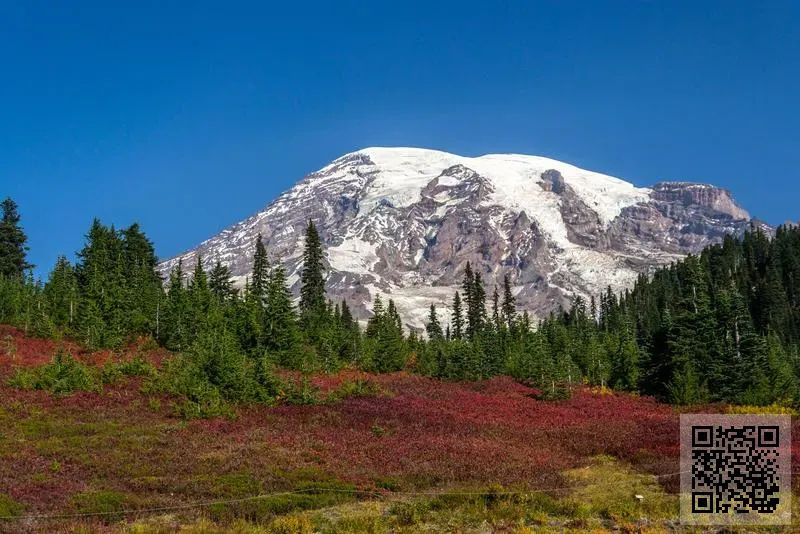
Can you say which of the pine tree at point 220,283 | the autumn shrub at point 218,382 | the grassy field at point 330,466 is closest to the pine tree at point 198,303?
the pine tree at point 220,283

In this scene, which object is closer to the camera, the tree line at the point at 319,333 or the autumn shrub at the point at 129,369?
the autumn shrub at the point at 129,369

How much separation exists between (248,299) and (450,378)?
1848cm

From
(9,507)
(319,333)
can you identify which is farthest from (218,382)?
(319,333)

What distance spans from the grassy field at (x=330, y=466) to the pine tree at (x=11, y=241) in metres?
52.3

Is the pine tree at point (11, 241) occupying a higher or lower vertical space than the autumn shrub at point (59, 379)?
higher

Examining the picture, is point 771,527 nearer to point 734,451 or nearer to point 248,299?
point 734,451

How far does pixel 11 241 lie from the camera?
8525 centimetres

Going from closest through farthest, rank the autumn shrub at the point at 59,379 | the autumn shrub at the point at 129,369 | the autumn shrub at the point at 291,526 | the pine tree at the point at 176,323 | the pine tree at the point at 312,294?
the autumn shrub at the point at 291,526, the autumn shrub at the point at 59,379, the autumn shrub at the point at 129,369, the pine tree at the point at 176,323, the pine tree at the point at 312,294

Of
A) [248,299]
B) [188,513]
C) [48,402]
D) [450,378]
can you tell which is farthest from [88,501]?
[450,378]

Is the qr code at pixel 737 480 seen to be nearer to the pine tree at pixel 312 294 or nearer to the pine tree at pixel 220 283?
the pine tree at pixel 312 294

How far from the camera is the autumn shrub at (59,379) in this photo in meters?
32.1

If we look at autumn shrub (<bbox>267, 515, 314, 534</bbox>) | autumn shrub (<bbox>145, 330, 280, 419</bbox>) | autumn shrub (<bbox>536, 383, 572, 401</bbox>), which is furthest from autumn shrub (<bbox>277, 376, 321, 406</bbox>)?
autumn shrub (<bbox>267, 515, 314, 534</bbox>)

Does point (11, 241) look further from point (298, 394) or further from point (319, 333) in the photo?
point (298, 394)

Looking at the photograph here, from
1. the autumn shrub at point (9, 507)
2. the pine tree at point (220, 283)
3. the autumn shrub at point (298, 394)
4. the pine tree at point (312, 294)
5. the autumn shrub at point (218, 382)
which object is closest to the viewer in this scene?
the autumn shrub at point (9, 507)
